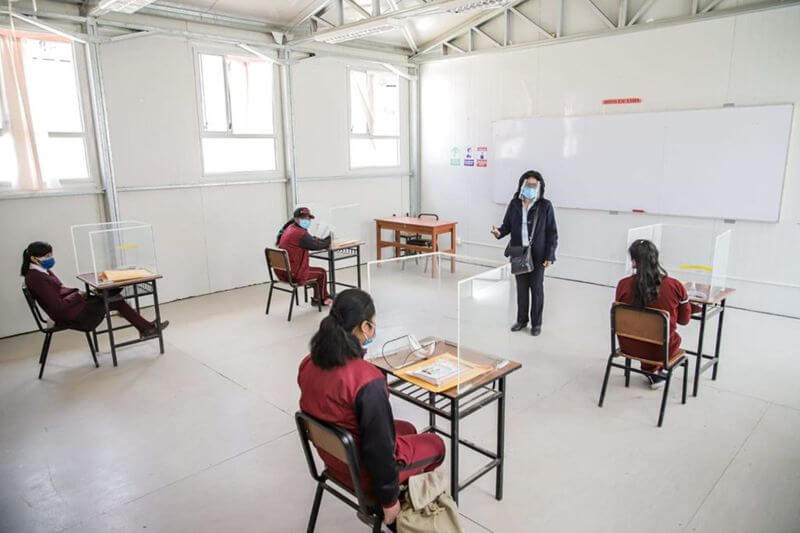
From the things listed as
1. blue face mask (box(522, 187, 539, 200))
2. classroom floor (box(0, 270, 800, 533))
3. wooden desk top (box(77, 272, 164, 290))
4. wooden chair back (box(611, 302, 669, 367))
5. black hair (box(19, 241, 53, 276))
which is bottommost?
classroom floor (box(0, 270, 800, 533))

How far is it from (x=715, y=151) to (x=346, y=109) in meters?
4.40

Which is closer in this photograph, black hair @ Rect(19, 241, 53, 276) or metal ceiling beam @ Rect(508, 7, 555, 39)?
black hair @ Rect(19, 241, 53, 276)

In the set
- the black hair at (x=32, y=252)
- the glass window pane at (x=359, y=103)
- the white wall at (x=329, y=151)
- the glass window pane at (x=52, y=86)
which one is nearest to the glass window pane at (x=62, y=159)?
the glass window pane at (x=52, y=86)

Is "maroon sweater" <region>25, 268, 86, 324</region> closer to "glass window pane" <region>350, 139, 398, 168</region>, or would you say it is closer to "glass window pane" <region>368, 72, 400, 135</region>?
"glass window pane" <region>350, 139, 398, 168</region>

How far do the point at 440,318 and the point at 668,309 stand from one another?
1.36 metres

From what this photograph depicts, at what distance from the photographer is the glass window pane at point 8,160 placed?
15.2 ft

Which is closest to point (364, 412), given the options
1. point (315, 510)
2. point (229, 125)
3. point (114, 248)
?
point (315, 510)

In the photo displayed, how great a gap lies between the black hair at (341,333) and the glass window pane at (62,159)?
4.29 m

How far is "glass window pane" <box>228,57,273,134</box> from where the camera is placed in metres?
6.10

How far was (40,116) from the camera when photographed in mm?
4781

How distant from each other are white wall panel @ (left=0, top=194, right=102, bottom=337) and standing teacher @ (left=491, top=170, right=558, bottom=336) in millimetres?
3990

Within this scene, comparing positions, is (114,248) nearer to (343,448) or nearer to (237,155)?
(237,155)

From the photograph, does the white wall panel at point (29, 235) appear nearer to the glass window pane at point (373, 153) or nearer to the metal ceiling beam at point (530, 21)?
the glass window pane at point (373, 153)

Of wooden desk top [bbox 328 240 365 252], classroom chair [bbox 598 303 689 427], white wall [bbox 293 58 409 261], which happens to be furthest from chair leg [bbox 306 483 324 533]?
white wall [bbox 293 58 409 261]
